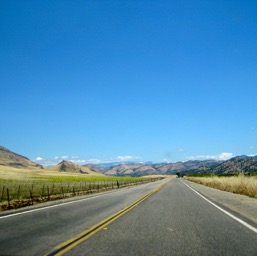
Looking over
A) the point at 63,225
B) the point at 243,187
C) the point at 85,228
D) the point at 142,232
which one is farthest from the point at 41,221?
the point at 243,187

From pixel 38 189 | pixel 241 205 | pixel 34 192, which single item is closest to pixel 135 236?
pixel 241 205

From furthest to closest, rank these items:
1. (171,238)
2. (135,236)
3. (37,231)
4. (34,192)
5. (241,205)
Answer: (34,192) → (241,205) → (37,231) → (135,236) → (171,238)

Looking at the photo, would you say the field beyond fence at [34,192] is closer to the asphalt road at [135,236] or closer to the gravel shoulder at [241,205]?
the asphalt road at [135,236]

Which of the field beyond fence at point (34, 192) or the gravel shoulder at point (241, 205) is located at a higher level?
the field beyond fence at point (34, 192)

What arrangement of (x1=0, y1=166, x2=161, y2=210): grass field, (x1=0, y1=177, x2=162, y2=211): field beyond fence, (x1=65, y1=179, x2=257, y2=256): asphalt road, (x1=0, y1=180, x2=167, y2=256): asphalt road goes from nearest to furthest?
(x1=65, y1=179, x2=257, y2=256): asphalt road → (x1=0, y1=180, x2=167, y2=256): asphalt road → (x1=0, y1=177, x2=162, y2=211): field beyond fence → (x1=0, y1=166, x2=161, y2=210): grass field

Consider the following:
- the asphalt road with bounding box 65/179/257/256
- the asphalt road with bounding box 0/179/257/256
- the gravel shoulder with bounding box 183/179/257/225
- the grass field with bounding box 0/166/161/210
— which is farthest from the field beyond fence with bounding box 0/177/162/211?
the gravel shoulder with bounding box 183/179/257/225

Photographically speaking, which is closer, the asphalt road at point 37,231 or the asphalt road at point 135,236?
the asphalt road at point 135,236

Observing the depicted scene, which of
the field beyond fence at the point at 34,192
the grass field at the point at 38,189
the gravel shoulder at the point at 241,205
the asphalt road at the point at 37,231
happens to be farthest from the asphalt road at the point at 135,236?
the grass field at the point at 38,189

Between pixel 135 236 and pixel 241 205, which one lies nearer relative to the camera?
pixel 135 236

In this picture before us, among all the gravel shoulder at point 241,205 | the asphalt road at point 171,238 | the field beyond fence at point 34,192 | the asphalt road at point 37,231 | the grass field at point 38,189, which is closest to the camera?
the asphalt road at point 171,238

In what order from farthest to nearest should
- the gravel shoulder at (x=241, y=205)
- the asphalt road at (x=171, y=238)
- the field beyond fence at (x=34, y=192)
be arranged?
the field beyond fence at (x=34, y=192) → the gravel shoulder at (x=241, y=205) → the asphalt road at (x=171, y=238)

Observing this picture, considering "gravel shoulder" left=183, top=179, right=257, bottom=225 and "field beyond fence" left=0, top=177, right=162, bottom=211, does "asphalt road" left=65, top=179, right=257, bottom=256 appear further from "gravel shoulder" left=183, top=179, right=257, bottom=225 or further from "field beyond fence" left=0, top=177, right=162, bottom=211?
"field beyond fence" left=0, top=177, right=162, bottom=211

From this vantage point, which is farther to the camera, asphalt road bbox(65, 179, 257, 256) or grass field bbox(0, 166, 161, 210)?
grass field bbox(0, 166, 161, 210)

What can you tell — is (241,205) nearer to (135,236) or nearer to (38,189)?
(135,236)
